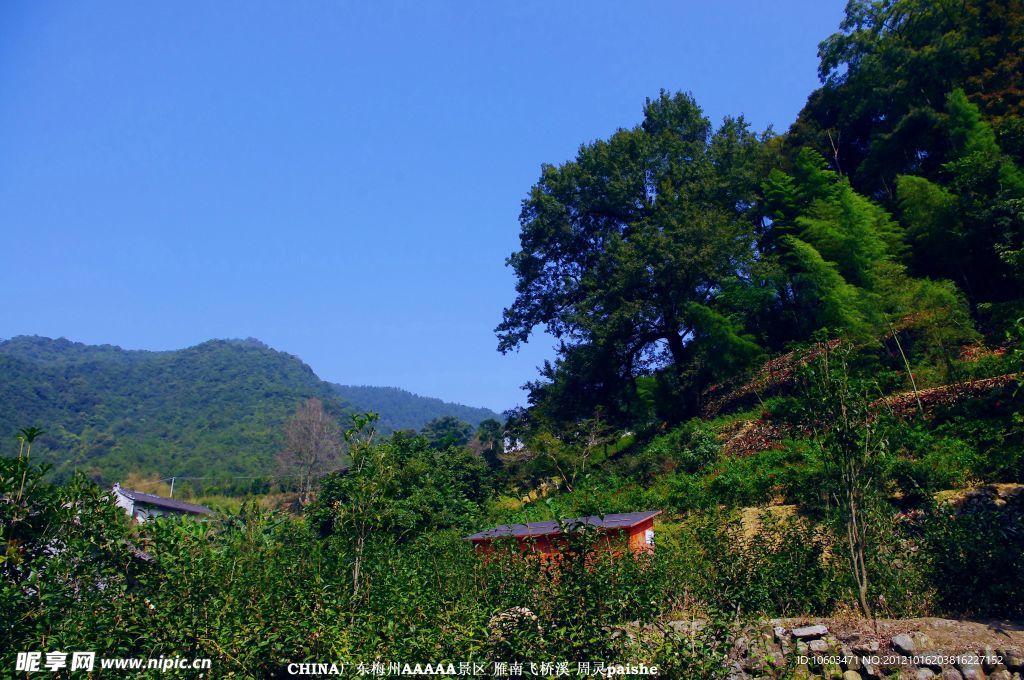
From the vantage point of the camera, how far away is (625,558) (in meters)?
6.69

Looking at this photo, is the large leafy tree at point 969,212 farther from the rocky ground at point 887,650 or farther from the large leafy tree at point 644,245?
the rocky ground at point 887,650

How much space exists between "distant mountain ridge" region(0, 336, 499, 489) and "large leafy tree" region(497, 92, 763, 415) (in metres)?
24.0

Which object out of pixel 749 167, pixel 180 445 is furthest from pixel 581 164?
pixel 180 445

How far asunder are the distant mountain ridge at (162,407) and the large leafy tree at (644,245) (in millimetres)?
23960

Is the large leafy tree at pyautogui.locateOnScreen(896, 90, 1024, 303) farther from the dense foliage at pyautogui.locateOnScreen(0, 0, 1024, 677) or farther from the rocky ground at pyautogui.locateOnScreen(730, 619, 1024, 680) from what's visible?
the rocky ground at pyautogui.locateOnScreen(730, 619, 1024, 680)

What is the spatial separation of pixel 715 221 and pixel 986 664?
1912cm

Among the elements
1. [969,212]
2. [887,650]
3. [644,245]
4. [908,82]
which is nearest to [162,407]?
[644,245]

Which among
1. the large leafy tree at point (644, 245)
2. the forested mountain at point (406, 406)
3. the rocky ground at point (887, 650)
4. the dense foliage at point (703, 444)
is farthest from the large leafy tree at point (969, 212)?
the forested mountain at point (406, 406)

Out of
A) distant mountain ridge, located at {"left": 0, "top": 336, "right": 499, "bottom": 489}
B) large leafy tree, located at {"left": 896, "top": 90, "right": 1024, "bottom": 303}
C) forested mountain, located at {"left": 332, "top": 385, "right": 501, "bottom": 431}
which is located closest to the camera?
→ large leafy tree, located at {"left": 896, "top": 90, "right": 1024, "bottom": 303}

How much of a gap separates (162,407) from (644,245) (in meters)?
64.9

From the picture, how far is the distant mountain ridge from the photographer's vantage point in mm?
49938

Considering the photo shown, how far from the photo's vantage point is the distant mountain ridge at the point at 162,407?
1966 inches

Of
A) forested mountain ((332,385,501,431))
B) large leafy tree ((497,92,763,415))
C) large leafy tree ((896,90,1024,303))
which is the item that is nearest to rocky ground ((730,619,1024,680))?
large leafy tree ((896,90,1024,303))

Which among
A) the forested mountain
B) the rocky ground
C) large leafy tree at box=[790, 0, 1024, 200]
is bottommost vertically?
the rocky ground
